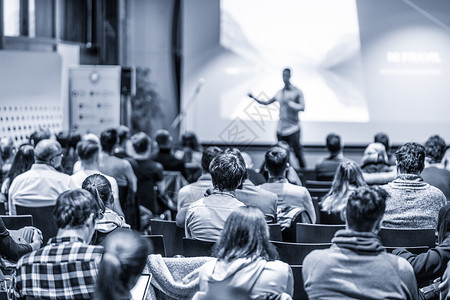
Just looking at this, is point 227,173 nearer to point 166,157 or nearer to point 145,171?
point 145,171

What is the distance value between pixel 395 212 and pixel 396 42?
7476 millimetres

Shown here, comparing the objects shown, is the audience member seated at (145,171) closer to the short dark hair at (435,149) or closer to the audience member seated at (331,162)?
the audience member seated at (331,162)

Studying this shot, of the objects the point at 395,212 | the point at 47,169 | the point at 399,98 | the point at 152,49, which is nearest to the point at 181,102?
the point at 152,49

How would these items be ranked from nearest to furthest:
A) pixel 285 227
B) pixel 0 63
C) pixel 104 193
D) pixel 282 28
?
pixel 104 193 < pixel 285 227 < pixel 0 63 < pixel 282 28

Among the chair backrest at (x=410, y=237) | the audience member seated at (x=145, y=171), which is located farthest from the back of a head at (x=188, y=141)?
the chair backrest at (x=410, y=237)

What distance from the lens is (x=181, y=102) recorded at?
12.2 m

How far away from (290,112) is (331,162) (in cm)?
257

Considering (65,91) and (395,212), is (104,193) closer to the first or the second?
(395,212)

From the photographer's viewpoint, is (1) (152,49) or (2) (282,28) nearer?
(2) (282,28)

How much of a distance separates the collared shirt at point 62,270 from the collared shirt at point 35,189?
2.57 m

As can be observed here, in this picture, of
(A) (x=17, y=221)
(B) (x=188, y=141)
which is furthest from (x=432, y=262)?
(B) (x=188, y=141)

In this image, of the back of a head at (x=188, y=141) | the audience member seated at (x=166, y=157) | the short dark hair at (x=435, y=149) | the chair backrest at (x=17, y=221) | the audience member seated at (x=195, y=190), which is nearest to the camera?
the chair backrest at (x=17, y=221)

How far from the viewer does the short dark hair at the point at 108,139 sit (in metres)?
6.28

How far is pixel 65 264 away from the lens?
2.58m
